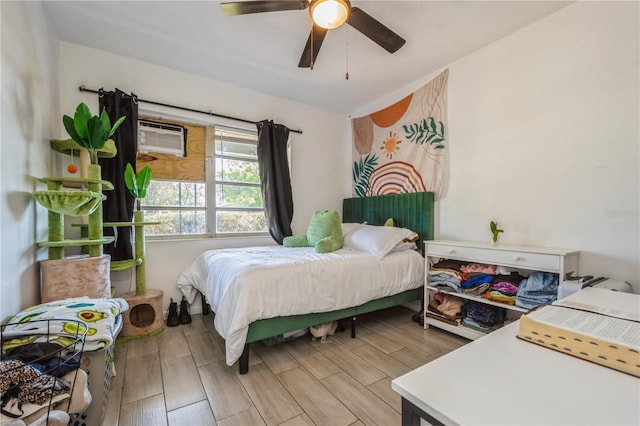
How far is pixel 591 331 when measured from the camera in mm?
719

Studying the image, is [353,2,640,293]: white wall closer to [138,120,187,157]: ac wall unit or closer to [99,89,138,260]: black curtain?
[138,120,187,157]: ac wall unit

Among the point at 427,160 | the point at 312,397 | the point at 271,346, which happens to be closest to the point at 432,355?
the point at 312,397

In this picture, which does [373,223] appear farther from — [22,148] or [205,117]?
[22,148]

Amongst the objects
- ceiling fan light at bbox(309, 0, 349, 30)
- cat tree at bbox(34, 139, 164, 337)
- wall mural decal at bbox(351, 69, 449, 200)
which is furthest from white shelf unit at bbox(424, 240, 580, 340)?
cat tree at bbox(34, 139, 164, 337)

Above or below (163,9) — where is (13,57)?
below

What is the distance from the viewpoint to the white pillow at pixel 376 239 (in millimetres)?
2529

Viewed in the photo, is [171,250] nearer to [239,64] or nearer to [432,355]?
[239,64]

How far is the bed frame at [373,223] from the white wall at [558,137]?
355 millimetres

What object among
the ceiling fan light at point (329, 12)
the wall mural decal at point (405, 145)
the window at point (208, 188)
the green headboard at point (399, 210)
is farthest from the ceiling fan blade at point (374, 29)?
the window at point (208, 188)

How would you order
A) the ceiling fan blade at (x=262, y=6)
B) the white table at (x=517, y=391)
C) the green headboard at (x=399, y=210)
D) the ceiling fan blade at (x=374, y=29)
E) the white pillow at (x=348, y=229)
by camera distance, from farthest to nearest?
the white pillow at (x=348, y=229)
the green headboard at (x=399, y=210)
the ceiling fan blade at (x=374, y=29)
the ceiling fan blade at (x=262, y=6)
the white table at (x=517, y=391)

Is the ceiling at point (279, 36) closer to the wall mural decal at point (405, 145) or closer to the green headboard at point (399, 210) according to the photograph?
the wall mural decal at point (405, 145)

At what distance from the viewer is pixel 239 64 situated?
8.91ft

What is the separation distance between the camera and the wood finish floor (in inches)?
57.1

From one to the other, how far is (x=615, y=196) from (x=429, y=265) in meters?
1.34
